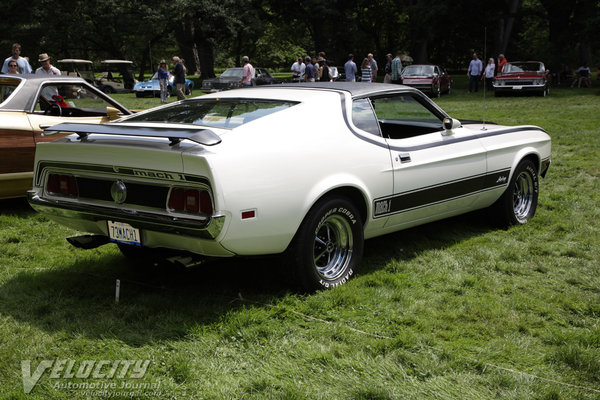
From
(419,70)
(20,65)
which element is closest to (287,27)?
(419,70)

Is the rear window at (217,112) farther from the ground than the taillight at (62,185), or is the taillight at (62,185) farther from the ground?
the rear window at (217,112)

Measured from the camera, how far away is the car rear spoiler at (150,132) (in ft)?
11.8

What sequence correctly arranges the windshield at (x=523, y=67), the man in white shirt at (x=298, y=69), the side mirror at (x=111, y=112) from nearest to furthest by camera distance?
the side mirror at (x=111, y=112) → the windshield at (x=523, y=67) → the man in white shirt at (x=298, y=69)

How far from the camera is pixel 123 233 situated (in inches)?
158

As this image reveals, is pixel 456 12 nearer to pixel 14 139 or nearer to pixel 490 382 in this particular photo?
pixel 14 139

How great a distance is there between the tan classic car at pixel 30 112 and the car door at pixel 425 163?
3327 millimetres

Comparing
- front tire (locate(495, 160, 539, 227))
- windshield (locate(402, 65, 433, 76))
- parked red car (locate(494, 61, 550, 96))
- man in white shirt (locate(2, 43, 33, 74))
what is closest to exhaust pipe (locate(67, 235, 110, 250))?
front tire (locate(495, 160, 539, 227))

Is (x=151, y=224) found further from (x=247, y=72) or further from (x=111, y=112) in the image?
(x=247, y=72)

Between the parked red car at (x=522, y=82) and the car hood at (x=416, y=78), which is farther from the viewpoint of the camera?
the car hood at (x=416, y=78)

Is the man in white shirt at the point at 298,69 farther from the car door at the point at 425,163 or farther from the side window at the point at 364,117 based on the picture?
the side window at the point at 364,117

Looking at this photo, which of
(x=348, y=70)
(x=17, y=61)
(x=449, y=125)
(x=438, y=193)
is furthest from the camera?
(x=348, y=70)

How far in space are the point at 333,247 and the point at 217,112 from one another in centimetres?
128

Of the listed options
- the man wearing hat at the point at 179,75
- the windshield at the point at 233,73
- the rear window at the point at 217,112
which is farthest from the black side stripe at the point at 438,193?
the windshield at the point at 233,73

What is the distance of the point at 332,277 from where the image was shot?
14.5ft
